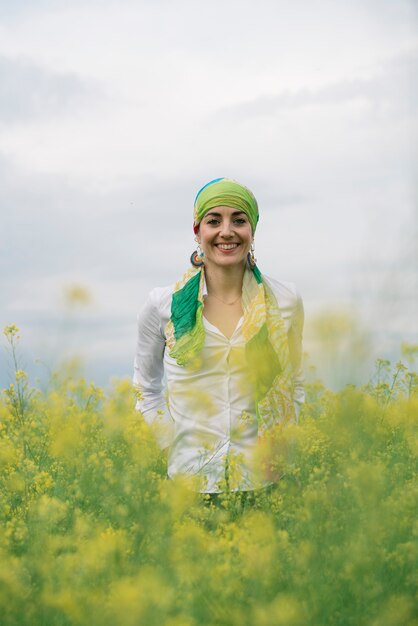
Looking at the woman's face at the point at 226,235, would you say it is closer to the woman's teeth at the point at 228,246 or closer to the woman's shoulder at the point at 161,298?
the woman's teeth at the point at 228,246

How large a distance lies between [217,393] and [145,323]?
0.50m

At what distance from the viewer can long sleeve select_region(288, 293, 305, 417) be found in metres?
3.29

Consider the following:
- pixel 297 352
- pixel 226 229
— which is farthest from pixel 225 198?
pixel 297 352

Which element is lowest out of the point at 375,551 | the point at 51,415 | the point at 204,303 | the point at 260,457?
the point at 375,551

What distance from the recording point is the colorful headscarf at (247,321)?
309cm

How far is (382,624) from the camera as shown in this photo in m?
1.87

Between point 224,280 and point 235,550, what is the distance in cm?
132

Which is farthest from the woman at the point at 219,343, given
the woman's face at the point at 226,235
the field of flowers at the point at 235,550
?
the field of flowers at the point at 235,550

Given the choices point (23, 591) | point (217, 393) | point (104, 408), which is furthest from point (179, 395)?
point (23, 591)

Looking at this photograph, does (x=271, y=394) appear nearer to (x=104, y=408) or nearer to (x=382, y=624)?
(x=104, y=408)

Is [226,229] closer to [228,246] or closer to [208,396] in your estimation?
[228,246]

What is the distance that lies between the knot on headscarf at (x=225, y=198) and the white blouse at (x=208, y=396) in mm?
330

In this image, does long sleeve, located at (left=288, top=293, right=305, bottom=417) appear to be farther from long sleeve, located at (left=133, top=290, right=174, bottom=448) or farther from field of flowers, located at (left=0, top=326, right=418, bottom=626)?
field of flowers, located at (left=0, top=326, right=418, bottom=626)

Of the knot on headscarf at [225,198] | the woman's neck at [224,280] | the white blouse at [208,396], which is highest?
the knot on headscarf at [225,198]
